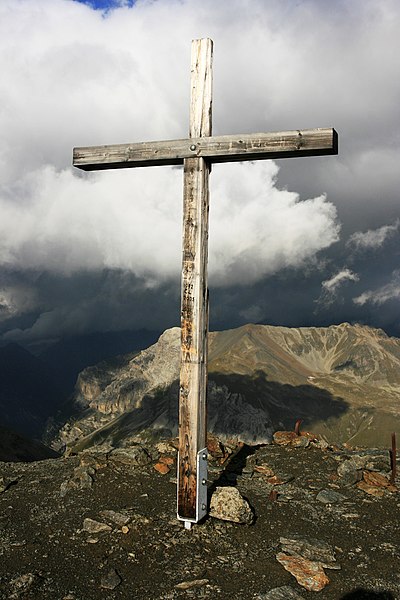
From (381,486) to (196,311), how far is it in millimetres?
7388

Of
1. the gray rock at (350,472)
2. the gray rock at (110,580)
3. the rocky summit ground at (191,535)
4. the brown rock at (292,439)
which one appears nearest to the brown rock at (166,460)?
the rocky summit ground at (191,535)

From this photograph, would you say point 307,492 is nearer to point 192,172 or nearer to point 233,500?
point 233,500

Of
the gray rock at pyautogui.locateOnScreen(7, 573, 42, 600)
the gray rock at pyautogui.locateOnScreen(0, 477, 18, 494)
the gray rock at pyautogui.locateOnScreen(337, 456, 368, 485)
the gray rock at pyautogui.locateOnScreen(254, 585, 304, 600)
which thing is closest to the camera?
the gray rock at pyautogui.locateOnScreen(7, 573, 42, 600)

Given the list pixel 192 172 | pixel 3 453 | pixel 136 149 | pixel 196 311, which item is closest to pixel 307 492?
pixel 196 311

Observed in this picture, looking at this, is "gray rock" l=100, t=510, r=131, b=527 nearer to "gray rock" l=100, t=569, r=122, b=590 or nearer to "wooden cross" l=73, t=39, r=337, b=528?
"wooden cross" l=73, t=39, r=337, b=528

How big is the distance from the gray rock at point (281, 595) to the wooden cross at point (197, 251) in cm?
218

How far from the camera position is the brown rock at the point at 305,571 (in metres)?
7.91

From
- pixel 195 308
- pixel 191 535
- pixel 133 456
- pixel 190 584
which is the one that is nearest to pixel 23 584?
pixel 190 584

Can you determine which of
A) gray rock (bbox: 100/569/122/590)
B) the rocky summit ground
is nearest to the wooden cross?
the rocky summit ground

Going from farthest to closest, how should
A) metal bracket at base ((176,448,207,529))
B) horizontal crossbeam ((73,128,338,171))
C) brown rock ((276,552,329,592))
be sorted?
metal bracket at base ((176,448,207,529))
horizontal crossbeam ((73,128,338,171))
brown rock ((276,552,329,592))

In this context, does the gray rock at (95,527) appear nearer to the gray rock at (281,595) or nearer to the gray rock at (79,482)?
the gray rock at (79,482)

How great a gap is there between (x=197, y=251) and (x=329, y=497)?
6970 mm

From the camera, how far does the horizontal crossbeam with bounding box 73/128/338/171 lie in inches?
359

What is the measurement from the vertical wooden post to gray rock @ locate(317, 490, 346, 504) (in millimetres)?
3685
